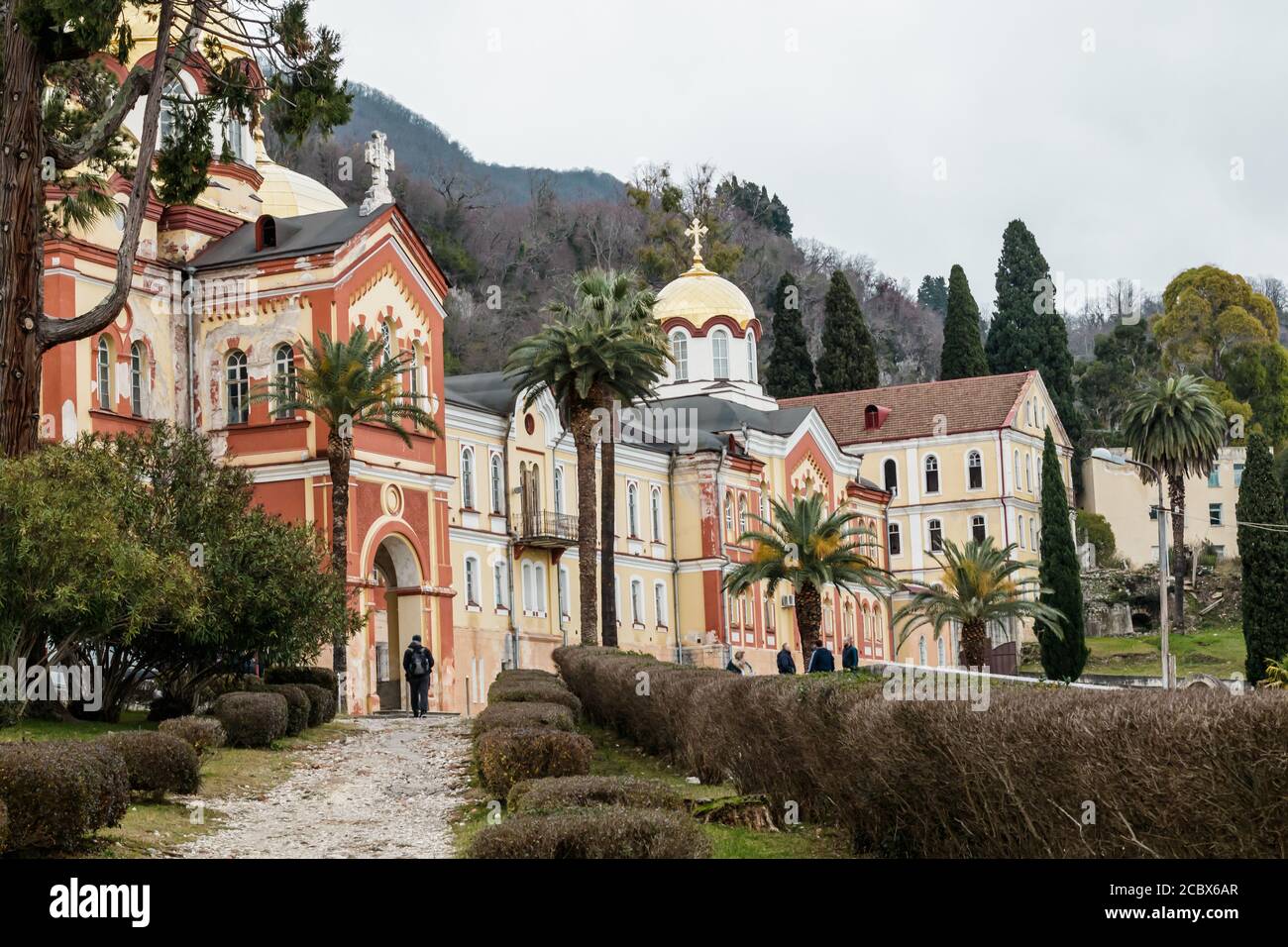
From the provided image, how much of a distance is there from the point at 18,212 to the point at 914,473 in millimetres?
68749

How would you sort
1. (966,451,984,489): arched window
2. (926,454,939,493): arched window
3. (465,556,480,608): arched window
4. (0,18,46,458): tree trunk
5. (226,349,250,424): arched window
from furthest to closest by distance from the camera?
(926,454,939,493): arched window < (966,451,984,489): arched window < (465,556,480,608): arched window < (226,349,250,424): arched window < (0,18,46,458): tree trunk

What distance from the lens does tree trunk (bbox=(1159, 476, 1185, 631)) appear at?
82.5m

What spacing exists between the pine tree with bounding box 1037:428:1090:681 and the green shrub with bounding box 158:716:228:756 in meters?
50.7

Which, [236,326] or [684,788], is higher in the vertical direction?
[236,326]

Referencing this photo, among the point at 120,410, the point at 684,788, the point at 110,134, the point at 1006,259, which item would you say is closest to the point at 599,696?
the point at 684,788

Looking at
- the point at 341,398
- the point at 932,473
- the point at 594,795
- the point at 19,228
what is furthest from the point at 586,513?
the point at 932,473

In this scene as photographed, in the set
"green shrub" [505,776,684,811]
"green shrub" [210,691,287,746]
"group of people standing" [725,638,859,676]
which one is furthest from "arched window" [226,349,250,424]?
"green shrub" [505,776,684,811]

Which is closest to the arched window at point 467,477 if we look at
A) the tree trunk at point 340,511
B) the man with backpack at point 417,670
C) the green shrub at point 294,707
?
the tree trunk at point 340,511

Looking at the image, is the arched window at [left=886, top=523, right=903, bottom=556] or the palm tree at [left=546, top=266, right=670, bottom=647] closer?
the palm tree at [left=546, top=266, right=670, bottom=647]

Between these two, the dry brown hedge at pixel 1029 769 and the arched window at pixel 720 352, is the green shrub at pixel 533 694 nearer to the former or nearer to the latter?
the dry brown hedge at pixel 1029 769

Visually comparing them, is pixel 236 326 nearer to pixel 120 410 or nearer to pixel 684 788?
pixel 120 410

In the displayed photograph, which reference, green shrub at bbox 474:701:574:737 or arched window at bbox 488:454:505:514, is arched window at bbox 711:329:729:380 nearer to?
arched window at bbox 488:454:505:514

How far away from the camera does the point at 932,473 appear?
89.6 m
